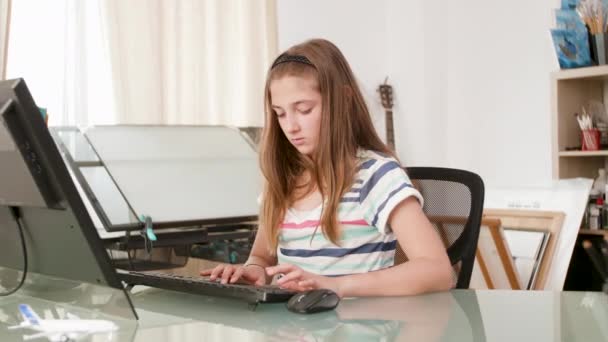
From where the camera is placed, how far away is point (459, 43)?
3738 mm

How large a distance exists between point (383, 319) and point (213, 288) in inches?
10.5

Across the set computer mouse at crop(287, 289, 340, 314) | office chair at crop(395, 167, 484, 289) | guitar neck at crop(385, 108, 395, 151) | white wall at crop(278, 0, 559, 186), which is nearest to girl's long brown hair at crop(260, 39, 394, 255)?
office chair at crop(395, 167, 484, 289)

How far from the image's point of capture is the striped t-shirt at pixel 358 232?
1436mm

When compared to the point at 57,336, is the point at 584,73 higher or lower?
higher

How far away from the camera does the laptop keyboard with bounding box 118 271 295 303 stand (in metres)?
1.03

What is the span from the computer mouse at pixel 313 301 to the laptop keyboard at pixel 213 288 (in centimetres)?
3

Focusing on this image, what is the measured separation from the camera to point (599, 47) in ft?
9.26

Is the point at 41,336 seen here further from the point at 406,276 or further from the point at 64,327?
the point at 406,276

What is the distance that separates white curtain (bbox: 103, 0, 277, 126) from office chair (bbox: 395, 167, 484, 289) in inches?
61.6

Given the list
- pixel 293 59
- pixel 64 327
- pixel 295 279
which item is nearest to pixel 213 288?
pixel 295 279

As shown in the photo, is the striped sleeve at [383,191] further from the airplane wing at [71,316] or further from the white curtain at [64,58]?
the white curtain at [64,58]

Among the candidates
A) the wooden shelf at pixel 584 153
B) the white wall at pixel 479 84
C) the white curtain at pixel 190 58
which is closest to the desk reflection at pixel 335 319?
the wooden shelf at pixel 584 153

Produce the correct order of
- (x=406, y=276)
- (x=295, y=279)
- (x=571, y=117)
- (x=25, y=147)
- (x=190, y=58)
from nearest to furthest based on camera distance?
(x=25, y=147) < (x=295, y=279) < (x=406, y=276) < (x=571, y=117) < (x=190, y=58)

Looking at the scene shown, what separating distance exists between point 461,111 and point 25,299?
9.45 feet
